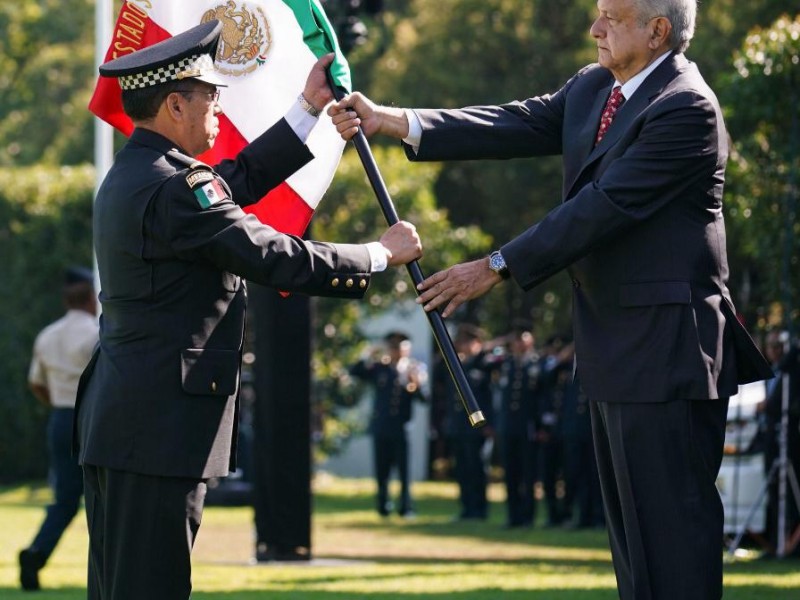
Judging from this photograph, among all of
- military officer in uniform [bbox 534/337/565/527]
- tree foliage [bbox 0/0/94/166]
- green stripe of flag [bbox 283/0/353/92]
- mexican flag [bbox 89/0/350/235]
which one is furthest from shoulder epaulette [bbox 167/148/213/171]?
tree foliage [bbox 0/0/94/166]

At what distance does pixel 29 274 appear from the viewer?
74.4ft

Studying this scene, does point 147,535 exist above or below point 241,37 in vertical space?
below

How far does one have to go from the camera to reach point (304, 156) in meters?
5.87

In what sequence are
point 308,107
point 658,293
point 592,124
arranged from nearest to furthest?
1. point 658,293
2. point 592,124
3. point 308,107

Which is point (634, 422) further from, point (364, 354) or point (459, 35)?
point (459, 35)

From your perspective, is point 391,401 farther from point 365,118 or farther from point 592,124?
point 592,124

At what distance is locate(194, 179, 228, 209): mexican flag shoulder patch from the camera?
191 inches

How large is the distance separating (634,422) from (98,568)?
5.93 feet

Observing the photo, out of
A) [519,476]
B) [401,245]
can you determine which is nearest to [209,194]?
[401,245]

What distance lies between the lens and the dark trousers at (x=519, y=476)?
57.4ft

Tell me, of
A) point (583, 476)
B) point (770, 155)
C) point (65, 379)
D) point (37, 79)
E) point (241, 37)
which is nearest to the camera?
point (241, 37)

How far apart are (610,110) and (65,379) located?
6519mm

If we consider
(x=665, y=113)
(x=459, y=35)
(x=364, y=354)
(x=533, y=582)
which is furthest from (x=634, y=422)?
(x=459, y=35)

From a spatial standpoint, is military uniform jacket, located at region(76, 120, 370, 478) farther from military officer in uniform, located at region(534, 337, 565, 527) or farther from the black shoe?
military officer in uniform, located at region(534, 337, 565, 527)
